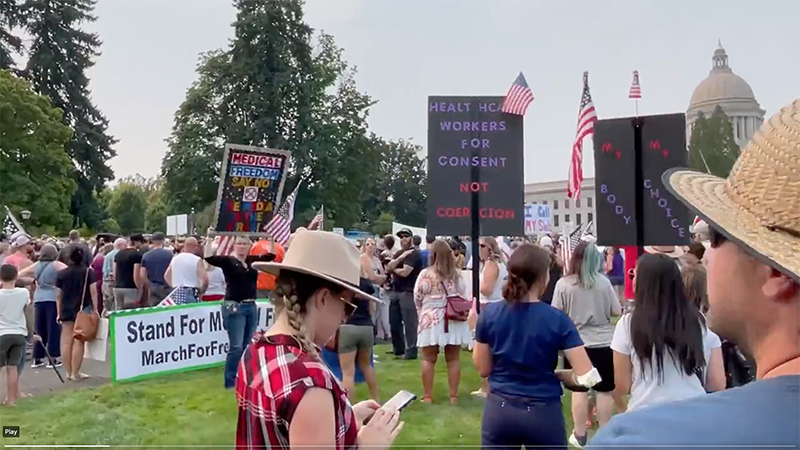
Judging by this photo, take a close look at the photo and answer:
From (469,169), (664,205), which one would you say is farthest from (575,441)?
(469,169)

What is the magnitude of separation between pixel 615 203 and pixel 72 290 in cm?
764

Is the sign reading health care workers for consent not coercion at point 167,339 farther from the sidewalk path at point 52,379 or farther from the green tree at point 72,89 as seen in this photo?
the green tree at point 72,89

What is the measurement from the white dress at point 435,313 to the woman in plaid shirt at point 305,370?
594 centimetres

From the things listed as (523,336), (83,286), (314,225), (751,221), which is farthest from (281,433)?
(314,225)

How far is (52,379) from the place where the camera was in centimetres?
1105

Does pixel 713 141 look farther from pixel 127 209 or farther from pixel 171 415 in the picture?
pixel 171 415

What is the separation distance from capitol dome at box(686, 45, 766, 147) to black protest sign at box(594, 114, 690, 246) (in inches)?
4317

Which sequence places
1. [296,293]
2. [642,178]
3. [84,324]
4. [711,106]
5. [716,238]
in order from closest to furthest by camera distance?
[716,238], [296,293], [642,178], [84,324], [711,106]

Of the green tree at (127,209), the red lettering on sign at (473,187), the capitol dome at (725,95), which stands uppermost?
the capitol dome at (725,95)

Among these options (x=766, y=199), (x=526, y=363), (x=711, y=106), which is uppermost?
(x=711, y=106)

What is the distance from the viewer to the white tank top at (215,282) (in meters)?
12.1

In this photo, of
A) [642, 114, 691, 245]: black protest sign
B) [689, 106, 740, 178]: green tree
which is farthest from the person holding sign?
[689, 106, 740, 178]: green tree

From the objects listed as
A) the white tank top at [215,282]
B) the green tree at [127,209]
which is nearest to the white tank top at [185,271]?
the white tank top at [215,282]

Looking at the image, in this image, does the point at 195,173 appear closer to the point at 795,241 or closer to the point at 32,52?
the point at 32,52
